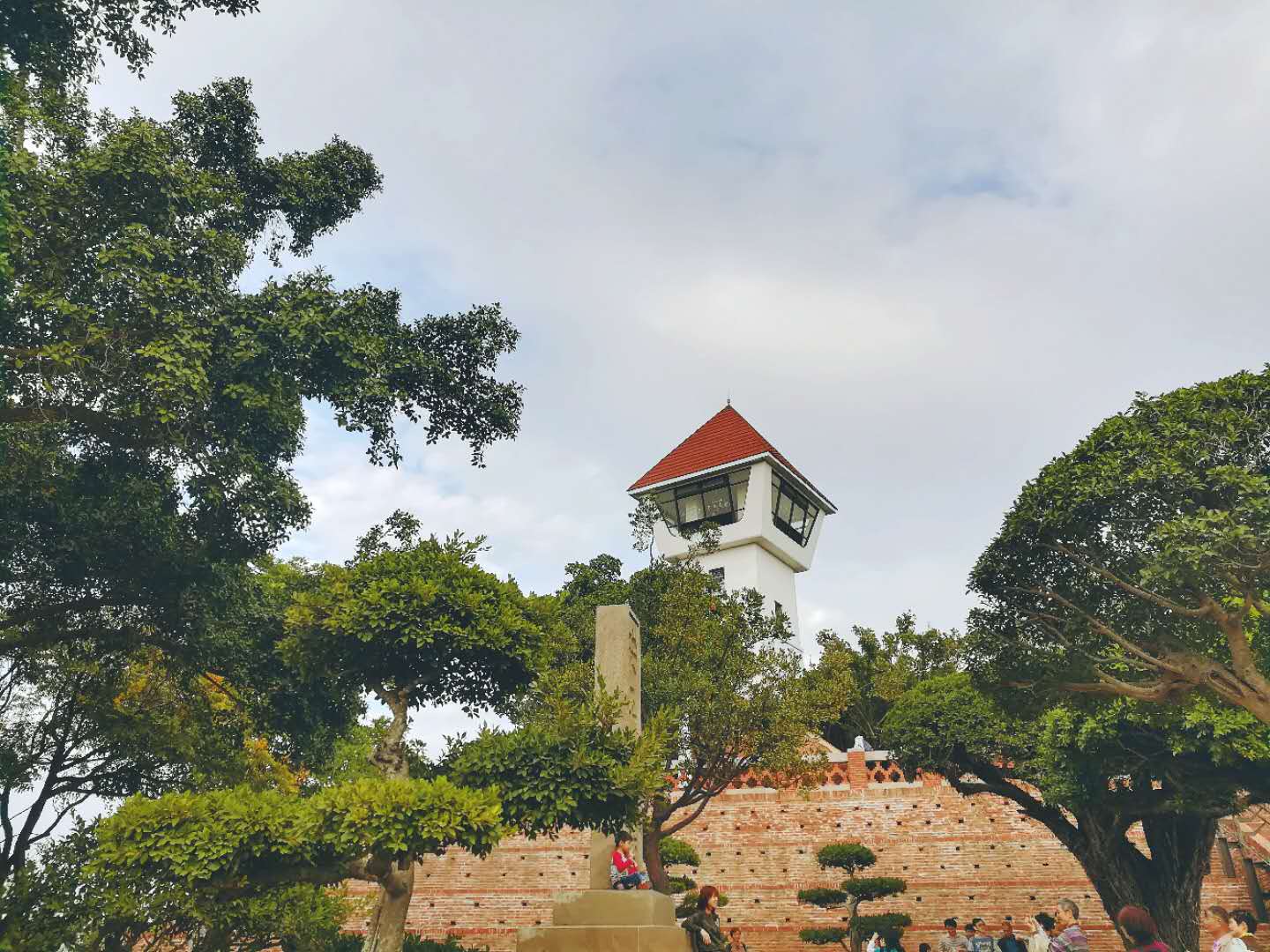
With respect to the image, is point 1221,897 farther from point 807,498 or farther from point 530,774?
point 807,498

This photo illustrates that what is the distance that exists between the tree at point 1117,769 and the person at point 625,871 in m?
7.35

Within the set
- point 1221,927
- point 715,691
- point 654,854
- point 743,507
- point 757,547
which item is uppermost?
point 743,507

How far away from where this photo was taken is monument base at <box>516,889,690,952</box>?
8.71 metres

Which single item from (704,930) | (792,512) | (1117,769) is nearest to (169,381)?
(704,930)

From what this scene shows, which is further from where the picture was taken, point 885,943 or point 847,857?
point 847,857

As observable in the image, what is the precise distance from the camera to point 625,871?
10.7 m

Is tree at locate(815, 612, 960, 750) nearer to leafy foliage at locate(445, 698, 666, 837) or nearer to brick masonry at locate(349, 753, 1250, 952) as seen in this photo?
brick masonry at locate(349, 753, 1250, 952)

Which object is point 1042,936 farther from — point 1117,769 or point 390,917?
point 390,917

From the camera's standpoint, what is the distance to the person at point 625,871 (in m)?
10.4

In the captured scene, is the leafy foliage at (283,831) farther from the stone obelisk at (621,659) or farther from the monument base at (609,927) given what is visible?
the stone obelisk at (621,659)

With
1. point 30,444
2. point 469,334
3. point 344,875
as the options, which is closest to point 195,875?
point 344,875

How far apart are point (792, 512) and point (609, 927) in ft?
88.4

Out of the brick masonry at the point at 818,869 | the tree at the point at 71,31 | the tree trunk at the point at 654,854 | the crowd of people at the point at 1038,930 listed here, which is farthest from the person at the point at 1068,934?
the tree at the point at 71,31

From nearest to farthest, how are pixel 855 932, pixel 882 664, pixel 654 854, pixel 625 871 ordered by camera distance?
pixel 625 871 < pixel 654 854 < pixel 855 932 < pixel 882 664
